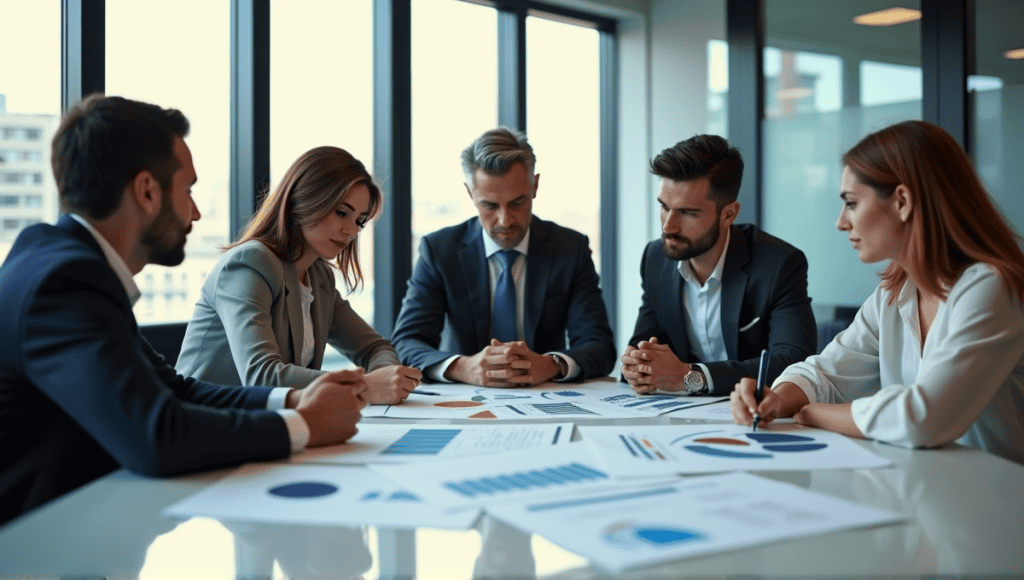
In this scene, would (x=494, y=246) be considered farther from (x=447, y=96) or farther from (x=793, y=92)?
(x=793, y=92)

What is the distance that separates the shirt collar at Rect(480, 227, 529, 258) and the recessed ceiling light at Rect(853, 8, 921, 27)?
108 inches

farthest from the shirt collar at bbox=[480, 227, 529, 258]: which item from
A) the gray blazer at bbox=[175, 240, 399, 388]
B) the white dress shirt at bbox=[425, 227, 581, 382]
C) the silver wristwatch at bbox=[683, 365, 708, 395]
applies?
the silver wristwatch at bbox=[683, 365, 708, 395]

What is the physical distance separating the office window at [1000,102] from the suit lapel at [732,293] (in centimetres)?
185

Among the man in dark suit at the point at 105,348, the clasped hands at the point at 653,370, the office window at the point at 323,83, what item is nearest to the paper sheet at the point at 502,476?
the man in dark suit at the point at 105,348

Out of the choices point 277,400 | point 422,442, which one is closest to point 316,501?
point 422,442

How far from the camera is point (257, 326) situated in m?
2.18

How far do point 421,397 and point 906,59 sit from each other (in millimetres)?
3540

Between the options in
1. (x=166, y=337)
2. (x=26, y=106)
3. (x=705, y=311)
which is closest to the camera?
(x=705, y=311)

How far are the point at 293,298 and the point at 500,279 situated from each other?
0.85 m

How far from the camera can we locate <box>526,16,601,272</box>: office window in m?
5.66

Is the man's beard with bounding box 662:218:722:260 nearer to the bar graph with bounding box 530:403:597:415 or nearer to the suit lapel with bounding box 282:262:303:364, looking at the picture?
the bar graph with bounding box 530:403:597:415

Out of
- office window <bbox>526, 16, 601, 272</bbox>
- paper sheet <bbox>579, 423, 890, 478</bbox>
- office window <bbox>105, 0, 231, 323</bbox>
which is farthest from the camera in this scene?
office window <bbox>526, 16, 601, 272</bbox>

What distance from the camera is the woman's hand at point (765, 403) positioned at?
1719 mm

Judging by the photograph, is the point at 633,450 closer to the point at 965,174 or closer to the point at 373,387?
the point at 373,387
